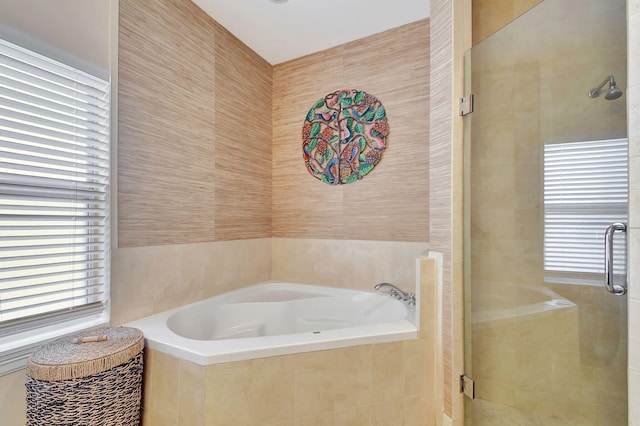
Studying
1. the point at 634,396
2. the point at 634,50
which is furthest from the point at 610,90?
A: the point at 634,396

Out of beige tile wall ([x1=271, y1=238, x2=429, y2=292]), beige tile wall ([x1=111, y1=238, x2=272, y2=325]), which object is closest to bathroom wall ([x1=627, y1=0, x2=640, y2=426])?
beige tile wall ([x1=271, y1=238, x2=429, y2=292])

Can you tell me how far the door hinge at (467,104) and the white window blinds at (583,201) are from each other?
395 mm

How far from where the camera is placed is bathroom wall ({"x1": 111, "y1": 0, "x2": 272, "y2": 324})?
1680 mm

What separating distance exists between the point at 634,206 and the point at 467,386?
1.13 meters

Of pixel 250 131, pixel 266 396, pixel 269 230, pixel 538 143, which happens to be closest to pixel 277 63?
pixel 250 131

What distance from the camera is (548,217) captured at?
4.52 feet

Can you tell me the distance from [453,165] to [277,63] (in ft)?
6.69

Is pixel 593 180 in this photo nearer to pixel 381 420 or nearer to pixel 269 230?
pixel 381 420

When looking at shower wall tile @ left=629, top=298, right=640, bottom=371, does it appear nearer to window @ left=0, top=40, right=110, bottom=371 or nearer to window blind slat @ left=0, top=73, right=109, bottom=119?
window @ left=0, top=40, right=110, bottom=371

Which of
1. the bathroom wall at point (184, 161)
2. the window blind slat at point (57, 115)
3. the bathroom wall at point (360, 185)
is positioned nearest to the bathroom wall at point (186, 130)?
the bathroom wall at point (184, 161)

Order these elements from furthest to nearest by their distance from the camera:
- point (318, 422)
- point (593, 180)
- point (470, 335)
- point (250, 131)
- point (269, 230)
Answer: point (269, 230), point (250, 131), point (470, 335), point (318, 422), point (593, 180)

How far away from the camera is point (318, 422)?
1.37 meters

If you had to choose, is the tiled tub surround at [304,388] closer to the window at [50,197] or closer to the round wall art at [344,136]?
the window at [50,197]

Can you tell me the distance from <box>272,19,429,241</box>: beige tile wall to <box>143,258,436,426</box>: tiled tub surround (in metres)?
0.98
